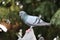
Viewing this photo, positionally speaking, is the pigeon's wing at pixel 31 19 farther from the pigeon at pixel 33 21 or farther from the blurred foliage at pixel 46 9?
the blurred foliage at pixel 46 9

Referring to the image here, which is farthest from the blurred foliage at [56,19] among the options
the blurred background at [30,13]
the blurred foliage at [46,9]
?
the blurred foliage at [46,9]

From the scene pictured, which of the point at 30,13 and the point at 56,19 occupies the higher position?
the point at 56,19

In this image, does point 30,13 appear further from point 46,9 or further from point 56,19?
point 56,19

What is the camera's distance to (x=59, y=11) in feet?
8.32

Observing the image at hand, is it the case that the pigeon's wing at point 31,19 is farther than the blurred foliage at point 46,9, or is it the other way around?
the blurred foliage at point 46,9

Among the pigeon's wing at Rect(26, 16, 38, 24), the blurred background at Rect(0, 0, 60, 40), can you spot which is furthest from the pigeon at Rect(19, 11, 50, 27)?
the blurred background at Rect(0, 0, 60, 40)

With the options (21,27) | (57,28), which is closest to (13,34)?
(21,27)

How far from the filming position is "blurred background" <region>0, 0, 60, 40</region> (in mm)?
2668

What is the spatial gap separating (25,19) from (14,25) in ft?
0.54

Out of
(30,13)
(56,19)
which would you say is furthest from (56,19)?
(30,13)

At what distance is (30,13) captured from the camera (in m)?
2.85

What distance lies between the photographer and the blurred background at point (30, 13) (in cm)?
267

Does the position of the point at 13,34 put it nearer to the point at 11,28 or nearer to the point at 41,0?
the point at 11,28

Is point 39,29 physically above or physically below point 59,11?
below
